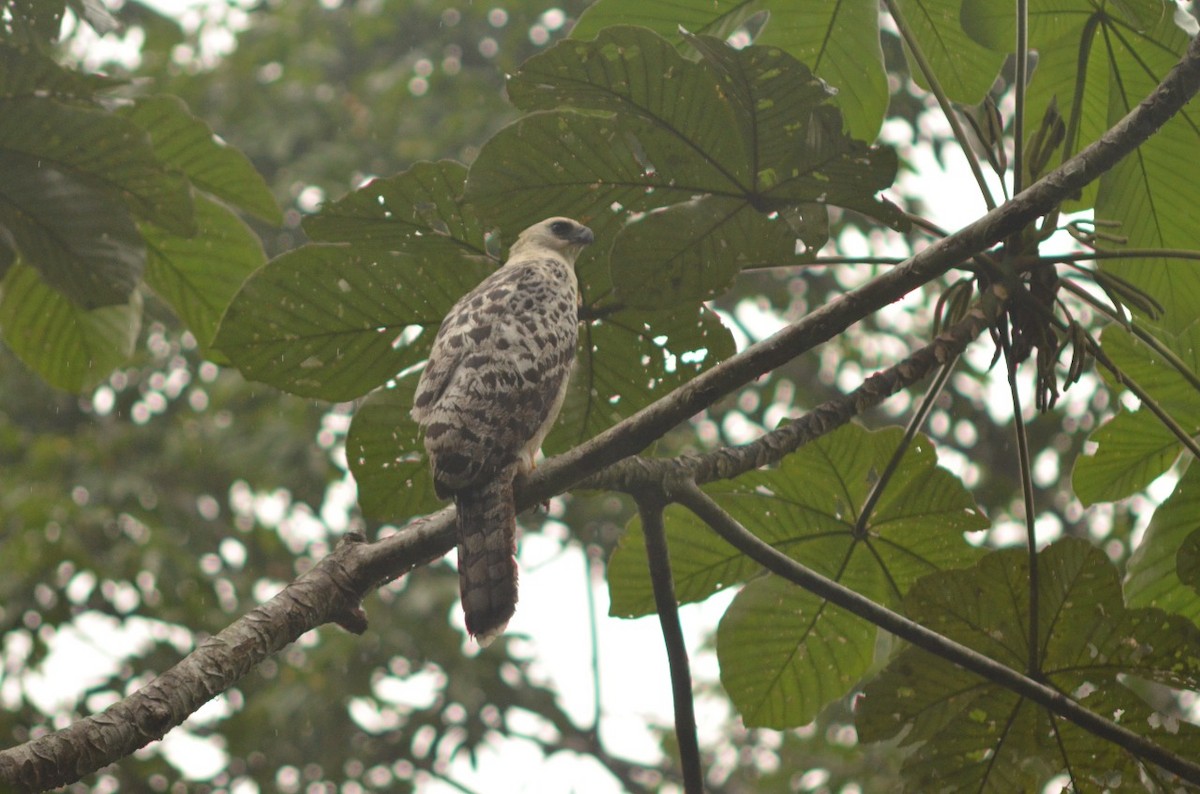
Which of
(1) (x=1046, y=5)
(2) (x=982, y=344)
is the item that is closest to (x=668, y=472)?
→ (1) (x=1046, y=5)

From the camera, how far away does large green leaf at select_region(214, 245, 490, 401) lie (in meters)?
2.70

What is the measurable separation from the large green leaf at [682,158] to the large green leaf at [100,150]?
27.2 inches

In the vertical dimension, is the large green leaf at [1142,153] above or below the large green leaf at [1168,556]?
above

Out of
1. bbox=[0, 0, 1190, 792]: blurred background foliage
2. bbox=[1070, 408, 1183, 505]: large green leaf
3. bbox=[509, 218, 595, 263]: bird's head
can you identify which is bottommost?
bbox=[1070, 408, 1183, 505]: large green leaf

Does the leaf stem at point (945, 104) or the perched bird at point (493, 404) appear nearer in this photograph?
the leaf stem at point (945, 104)

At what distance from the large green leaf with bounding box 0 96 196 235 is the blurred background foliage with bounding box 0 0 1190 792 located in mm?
3905

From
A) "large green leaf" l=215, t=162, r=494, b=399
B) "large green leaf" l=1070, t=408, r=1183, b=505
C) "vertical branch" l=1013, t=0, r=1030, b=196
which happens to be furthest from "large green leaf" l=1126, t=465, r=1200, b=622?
"large green leaf" l=215, t=162, r=494, b=399

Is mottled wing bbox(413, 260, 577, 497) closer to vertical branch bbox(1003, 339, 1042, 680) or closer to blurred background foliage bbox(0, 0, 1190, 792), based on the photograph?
vertical branch bbox(1003, 339, 1042, 680)

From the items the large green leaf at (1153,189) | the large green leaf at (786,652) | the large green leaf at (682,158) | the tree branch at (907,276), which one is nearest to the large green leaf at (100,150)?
the large green leaf at (682,158)

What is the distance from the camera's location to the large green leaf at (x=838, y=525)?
2.82 metres

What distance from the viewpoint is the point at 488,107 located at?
9539mm

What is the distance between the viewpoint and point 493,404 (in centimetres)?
304

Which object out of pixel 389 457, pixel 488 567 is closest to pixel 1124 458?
pixel 488 567

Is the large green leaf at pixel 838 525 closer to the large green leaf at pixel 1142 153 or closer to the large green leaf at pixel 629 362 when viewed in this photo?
the large green leaf at pixel 629 362
